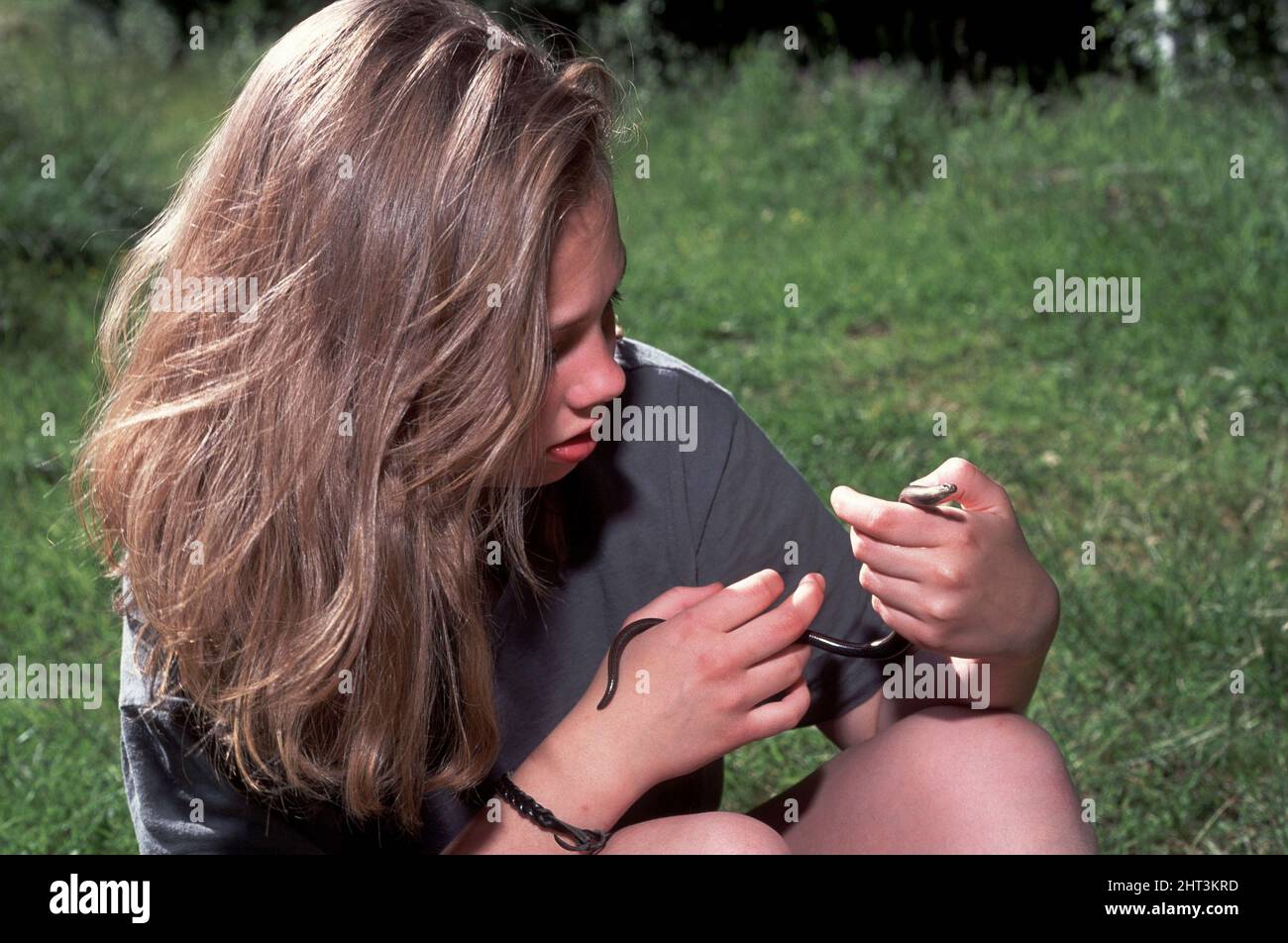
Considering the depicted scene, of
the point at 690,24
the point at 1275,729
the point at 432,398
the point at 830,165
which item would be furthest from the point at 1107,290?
the point at 690,24

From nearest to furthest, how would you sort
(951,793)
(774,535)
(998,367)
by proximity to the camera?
(951,793) < (774,535) < (998,367)

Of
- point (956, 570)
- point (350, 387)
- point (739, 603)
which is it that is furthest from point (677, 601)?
point (350, 387)

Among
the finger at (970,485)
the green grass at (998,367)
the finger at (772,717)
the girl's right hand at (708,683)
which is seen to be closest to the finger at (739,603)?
the girl's right hand at (708,683)

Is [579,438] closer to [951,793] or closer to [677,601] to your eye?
[677,601]

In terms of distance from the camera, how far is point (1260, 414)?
3584 millimetres

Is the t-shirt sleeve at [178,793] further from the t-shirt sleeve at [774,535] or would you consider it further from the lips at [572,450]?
the t-shirt sleeve at [774,535]

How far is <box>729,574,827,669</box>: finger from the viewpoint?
4.93ft

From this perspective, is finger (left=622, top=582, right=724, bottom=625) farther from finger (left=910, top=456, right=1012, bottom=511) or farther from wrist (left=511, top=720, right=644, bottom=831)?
finger (left=910, top=456, right=1012, bottom=511)

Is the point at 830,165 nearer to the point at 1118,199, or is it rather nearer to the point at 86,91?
the point at 1118,199

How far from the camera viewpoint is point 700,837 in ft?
4.90

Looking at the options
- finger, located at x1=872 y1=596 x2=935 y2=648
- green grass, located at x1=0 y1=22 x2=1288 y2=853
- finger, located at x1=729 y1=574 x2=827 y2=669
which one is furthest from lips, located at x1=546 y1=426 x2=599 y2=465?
green grass, located at x1=0 y1=22 x2=1288 y2=853

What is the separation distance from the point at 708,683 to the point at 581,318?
0.43 meters

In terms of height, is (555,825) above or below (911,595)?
below

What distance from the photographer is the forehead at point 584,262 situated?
4.91 ft
